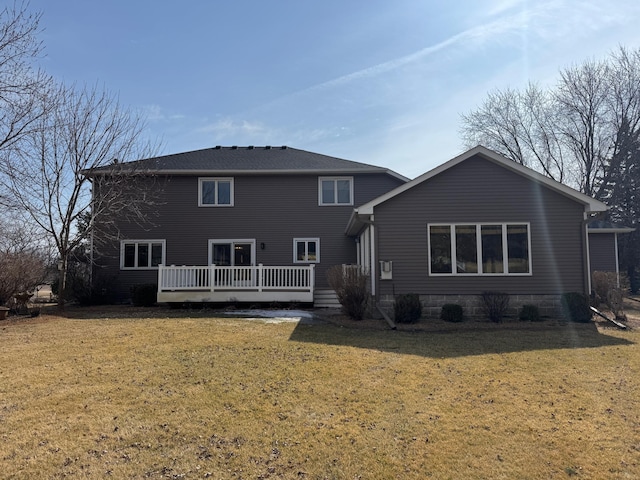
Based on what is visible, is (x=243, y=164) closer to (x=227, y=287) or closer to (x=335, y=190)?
(x=335, y=190)

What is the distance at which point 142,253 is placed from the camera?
16891mm

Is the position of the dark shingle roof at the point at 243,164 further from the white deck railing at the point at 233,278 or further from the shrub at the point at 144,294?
the white deck railing at the point at 233,278

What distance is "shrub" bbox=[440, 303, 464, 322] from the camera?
10.7m

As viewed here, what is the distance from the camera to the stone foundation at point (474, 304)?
1115cm

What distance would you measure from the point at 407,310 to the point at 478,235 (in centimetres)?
310

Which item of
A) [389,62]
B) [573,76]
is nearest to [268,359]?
[389,62]

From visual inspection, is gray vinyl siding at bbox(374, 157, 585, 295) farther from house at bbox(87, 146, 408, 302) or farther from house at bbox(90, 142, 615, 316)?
house at bbox(87, 146, 408, 302)

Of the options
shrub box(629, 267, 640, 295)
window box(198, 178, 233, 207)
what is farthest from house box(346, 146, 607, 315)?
shrub box(629, 267, 640, 295)

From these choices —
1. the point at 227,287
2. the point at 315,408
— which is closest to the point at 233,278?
the point at 227,287

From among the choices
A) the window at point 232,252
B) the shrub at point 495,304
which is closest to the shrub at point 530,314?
the shrub at point 495,304

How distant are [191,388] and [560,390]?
463 centimetres

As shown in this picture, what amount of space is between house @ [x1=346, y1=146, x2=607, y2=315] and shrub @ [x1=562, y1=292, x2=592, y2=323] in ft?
1.24

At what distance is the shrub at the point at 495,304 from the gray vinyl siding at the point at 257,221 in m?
6.62

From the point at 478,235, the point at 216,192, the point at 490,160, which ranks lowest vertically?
the point at 478,235
